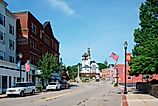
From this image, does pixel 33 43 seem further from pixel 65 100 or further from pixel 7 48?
pixel 65 100

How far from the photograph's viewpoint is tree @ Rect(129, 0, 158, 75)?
3606 centimetres

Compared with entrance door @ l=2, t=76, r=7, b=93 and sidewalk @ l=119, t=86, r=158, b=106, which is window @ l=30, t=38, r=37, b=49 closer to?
entrance door @ l=2, t=76, r=7, b=93

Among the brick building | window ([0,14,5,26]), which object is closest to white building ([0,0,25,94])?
window ([0,14,5,26])

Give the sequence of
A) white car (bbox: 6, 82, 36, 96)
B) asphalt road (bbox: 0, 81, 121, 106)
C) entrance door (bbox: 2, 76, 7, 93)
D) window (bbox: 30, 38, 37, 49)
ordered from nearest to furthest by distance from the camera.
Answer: asphalt road (bbox: 0, 81, 121, 106), white car (bbox: 6, 82, 36, 96), entrance door (bbox: 2, 76, 7, 93), window (bbox: 30, 38, 37, 49)

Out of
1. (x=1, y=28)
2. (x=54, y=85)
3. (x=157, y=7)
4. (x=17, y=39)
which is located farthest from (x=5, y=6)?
(x=157, y=7)

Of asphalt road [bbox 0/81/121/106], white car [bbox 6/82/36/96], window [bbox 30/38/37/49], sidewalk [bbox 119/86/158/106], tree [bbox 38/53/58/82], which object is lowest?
asphalt road [bbox 0/81/121/106]

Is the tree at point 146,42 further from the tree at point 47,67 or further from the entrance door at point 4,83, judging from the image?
the tree at point 47,67

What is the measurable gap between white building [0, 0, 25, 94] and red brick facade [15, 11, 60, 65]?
10.7 feet

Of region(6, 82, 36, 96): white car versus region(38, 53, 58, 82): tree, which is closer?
region(6, 82, 36, 96): white car

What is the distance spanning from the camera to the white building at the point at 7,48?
47.5 metres

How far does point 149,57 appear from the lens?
36.2 m

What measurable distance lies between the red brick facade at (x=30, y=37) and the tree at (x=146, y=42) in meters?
23.2

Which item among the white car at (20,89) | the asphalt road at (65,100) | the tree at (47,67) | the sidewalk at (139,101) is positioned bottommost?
the asphalt road at (65,100)

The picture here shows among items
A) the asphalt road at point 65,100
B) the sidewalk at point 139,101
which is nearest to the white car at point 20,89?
the asphalt road at point 65,100
